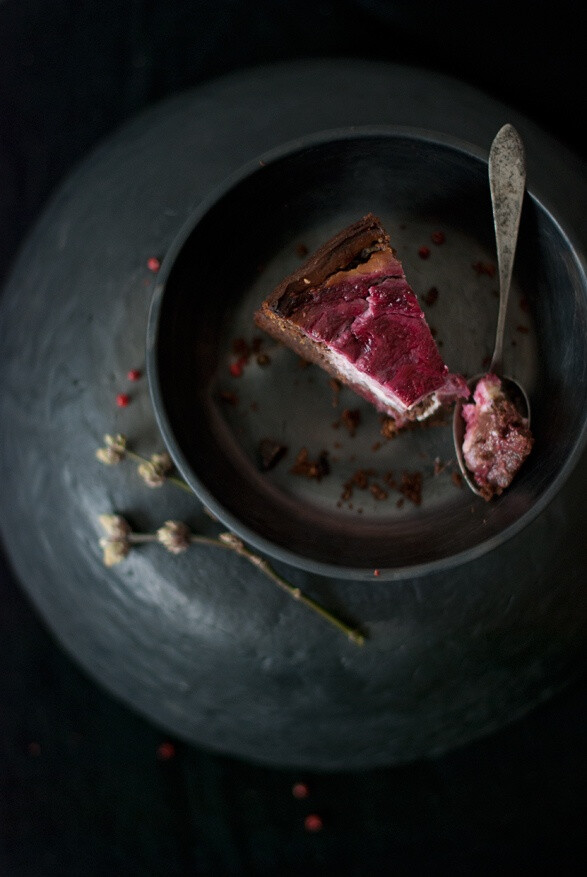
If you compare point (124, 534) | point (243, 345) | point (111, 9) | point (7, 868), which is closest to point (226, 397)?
point (243, 345)

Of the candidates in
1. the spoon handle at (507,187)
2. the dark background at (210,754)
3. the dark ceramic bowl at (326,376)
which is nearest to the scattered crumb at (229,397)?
the dark ceramic bowl at (326,376)

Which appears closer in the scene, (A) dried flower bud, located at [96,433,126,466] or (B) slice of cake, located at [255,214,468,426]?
(B) slice of cake, located at [255,214,468,426]

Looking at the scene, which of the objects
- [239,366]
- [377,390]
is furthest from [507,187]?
[239,366]

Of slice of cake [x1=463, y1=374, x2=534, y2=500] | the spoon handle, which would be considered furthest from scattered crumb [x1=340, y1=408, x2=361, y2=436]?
the spoon handle

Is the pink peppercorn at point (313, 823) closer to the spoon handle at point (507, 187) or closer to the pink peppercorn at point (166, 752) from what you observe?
the pink peppercorn at point (166, 752)

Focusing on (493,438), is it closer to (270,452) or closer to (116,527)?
(270,452)

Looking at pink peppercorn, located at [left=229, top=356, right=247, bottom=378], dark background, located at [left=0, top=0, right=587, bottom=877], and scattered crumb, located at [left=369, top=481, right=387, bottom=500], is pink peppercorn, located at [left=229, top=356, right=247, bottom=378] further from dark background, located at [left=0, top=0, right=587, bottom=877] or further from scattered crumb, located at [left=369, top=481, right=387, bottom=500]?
dark background, located at [left=0, top=0, right=587, bottom=877]

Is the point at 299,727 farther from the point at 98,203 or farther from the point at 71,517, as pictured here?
the point at 98,203
